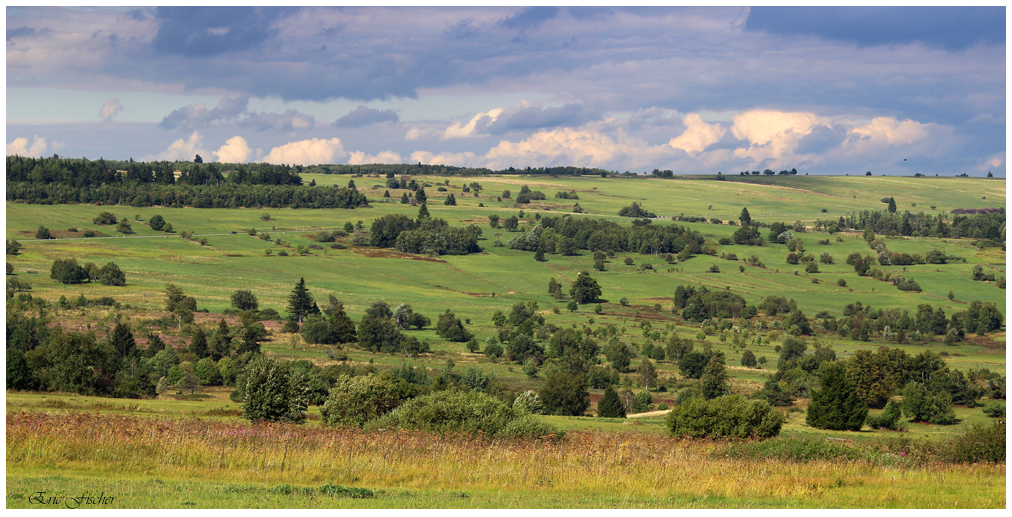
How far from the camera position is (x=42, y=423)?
987 inches

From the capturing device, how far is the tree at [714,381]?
325ft

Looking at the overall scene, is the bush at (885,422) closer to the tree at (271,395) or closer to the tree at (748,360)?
the tree at (271,395)

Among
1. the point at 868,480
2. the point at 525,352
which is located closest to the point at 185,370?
the point at 525,352

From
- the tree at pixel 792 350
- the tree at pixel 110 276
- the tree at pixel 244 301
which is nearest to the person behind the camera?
the tree at pixel 792 350

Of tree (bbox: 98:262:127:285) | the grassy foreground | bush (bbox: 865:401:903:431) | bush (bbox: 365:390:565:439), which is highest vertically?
the grassy foreground

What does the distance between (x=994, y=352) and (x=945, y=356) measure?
42.7ft

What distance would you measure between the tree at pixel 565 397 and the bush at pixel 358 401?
4774cm

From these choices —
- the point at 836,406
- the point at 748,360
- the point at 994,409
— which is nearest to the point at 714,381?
the point at 748,360

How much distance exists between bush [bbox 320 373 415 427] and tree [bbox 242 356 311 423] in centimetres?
174

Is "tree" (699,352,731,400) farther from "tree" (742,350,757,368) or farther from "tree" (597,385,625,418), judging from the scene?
"tree" (597,385,625,418)

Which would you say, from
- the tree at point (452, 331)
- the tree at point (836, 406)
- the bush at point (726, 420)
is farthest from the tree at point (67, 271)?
the bush at point (726, 420)

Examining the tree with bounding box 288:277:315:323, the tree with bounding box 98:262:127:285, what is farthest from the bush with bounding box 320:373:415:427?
the tree with bounding box 98:262:127:285

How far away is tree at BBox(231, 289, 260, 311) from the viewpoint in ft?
513

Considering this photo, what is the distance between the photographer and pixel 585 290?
607 ft
